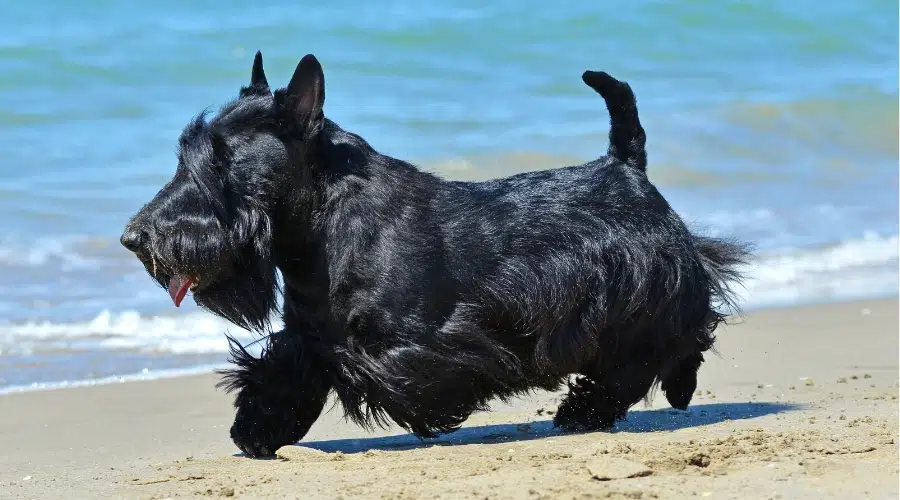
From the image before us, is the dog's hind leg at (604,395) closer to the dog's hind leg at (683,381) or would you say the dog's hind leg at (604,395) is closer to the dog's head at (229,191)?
the dog's hind leg at (683,381)

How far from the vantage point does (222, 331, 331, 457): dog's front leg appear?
4801 mm

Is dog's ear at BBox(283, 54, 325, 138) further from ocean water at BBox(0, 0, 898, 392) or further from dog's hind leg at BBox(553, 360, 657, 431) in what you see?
ocean water at BBox(0, 0, 898, 392)

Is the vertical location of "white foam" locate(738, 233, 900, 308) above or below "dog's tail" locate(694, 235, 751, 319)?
above

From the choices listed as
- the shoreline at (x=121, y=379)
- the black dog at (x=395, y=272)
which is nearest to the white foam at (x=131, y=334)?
the shoreline at (x=121, y=379)

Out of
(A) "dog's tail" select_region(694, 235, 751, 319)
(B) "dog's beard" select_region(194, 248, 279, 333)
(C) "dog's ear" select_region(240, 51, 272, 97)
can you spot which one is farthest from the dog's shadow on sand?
(C) "dog's ear" select_region(240, 51, 272, 97)

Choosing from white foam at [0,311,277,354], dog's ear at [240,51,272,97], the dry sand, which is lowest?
the dry sand

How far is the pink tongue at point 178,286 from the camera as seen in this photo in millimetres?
4648

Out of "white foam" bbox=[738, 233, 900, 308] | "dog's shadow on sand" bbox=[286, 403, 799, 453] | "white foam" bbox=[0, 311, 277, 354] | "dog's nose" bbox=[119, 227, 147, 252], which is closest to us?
"dog's nose" bbox=[119, 227, 147, 252]

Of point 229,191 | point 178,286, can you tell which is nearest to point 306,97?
point 229,191

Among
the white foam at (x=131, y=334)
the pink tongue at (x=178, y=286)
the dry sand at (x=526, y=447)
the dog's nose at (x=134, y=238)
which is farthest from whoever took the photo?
the white foam at (x=131, y=334)

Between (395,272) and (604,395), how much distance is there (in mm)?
1134

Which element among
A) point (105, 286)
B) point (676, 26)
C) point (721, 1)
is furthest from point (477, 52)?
point (105, 286)

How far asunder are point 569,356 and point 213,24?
15449mm

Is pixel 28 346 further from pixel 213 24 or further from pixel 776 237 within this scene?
pixel 213 24
